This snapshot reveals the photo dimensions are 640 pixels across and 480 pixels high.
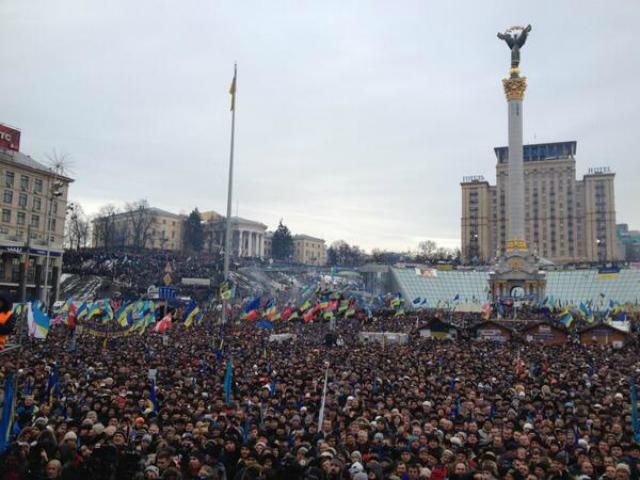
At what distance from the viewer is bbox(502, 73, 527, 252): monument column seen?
64375 millimetres

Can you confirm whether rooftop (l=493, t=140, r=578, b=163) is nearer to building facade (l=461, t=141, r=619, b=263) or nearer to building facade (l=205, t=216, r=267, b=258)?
building facade (l=461, t=141, r=619, b=263)

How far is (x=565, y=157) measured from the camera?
417ft

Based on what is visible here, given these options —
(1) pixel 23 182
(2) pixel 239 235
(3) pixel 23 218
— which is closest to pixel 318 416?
(3) pixel 23 218

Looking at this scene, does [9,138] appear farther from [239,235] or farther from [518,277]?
[239,235]

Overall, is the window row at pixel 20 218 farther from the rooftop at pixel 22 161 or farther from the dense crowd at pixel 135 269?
the dense crowd at pixel 135 269

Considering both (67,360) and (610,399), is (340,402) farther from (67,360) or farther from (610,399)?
(67,360)

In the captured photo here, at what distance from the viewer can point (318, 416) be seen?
508 inches

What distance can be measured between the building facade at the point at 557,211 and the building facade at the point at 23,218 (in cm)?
9177

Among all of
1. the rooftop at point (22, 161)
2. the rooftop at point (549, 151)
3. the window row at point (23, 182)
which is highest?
the rooftop at point (549, 151)

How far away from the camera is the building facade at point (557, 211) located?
12444 centimetres

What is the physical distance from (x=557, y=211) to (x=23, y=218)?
112 meters

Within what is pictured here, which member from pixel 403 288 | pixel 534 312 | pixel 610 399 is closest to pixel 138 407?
pixel 610 399

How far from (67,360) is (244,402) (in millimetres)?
8312

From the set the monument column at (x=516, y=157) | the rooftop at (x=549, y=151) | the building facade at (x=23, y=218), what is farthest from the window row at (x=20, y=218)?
the rooftop at (x=549, y=151)
